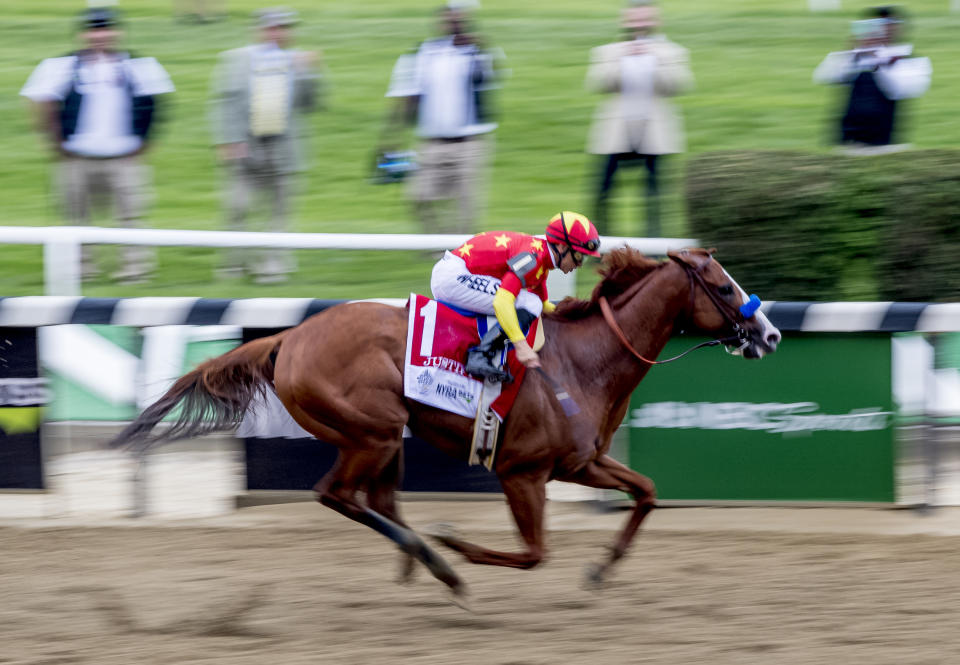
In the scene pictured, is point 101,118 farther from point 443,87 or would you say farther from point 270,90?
point 443,87

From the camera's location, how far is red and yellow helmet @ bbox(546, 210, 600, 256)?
5.43 metres

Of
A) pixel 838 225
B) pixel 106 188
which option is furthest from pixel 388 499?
pixel 106 188

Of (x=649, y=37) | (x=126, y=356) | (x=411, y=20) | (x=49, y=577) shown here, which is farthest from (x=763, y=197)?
(x=411, y=20)

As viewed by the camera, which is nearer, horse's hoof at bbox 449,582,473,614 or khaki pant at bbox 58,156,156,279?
horse's hoof at bbox 449,582,473,614

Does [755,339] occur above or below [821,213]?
below

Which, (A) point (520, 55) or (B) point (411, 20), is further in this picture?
(B) point (411, 20)

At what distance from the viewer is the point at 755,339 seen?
5637 millimetres

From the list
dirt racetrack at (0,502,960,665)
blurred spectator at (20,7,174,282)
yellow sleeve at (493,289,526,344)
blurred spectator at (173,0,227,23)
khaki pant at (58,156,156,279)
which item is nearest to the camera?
dirt racetrack at (0,502,960,665)

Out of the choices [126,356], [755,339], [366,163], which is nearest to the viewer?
[755,339]

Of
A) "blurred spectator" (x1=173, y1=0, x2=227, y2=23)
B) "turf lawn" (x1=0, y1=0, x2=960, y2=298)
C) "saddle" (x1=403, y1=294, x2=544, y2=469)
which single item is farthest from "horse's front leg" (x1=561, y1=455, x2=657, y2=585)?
"blurred spectator" (x1=173, y1=0, x2=227, y2=23)

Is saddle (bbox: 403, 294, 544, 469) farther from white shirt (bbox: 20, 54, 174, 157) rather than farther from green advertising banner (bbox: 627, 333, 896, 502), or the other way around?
white shirt (bbox: 20, 54, 174, 157)

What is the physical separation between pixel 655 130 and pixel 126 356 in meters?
3.83

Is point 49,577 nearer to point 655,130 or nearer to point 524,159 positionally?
point 655,130

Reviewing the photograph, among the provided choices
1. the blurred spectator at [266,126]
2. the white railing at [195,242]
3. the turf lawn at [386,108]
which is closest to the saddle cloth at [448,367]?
the white railing at [195,242]
